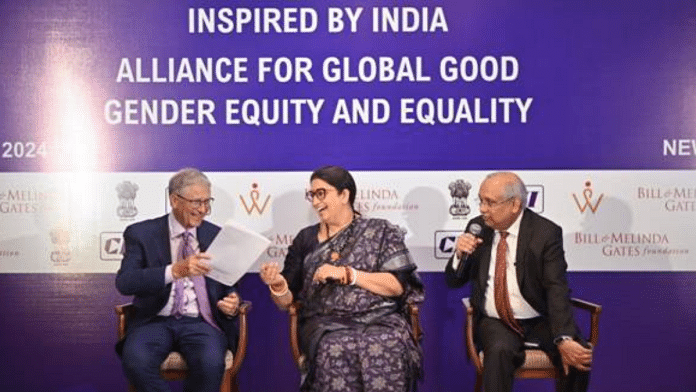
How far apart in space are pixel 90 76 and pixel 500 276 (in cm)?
257

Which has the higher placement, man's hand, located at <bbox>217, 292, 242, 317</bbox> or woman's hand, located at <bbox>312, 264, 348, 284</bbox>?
woman's hand, located at <bbox>312, 264, 348, 284</bbox>

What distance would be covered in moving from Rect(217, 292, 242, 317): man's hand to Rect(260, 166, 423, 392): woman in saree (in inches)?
7.2

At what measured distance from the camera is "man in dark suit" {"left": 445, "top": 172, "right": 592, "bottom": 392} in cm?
373

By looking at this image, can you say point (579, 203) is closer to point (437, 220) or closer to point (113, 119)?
point (437, 220)

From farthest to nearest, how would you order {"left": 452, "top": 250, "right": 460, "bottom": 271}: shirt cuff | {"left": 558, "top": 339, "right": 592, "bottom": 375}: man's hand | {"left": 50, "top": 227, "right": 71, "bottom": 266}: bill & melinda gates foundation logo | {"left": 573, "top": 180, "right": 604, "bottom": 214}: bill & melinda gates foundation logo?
1. {"left": 50, "top": 227, "right": 71, "bottom": 266}: bill & melinda gates foundation logo
2. {"left": 573, "top": 180, "right": 604, "bottom": 214}: bill & melinda gates foundation logo
3. {"left": 452, "top": 250, "right": 460, "bottom": 271}: shirt cuff
4. {"left": 558, "top": 339, "right": 592, "bottom": 375}: man's hand

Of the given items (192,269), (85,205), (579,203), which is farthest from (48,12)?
(579,203)

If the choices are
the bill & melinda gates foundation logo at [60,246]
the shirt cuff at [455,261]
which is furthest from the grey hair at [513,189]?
the bill & melinda gates foundation logo at [60,246]

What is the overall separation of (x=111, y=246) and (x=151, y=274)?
3.61 ft

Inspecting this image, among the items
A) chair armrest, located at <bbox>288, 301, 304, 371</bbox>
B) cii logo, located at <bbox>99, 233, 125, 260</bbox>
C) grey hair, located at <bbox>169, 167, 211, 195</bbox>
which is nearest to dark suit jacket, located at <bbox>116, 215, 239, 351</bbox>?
grey hair, located at <bbox>169, 167, 211, 195</bbox>

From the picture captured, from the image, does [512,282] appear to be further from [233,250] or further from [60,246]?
[60,246]

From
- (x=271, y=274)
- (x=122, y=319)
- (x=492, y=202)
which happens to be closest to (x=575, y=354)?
(x=492, y=202)

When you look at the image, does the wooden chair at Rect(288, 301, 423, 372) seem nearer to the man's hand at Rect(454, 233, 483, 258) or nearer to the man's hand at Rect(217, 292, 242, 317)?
the man's hand at Rect(217, 292, 242, 317)

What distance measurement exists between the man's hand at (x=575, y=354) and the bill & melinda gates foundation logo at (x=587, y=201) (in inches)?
48.0

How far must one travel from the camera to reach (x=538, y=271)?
153 inches
